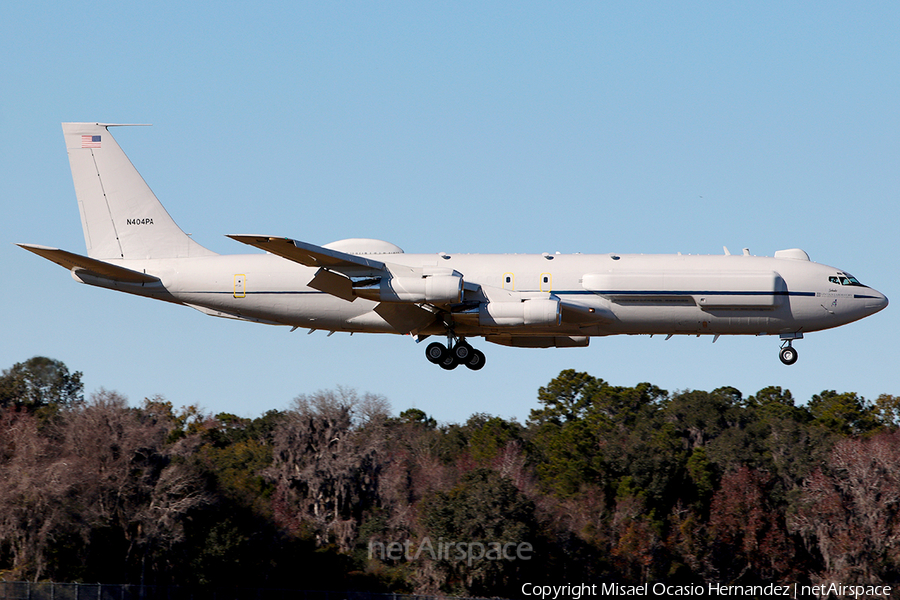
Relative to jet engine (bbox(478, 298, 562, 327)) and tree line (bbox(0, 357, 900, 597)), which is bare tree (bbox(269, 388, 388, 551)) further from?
jet engine (bbox(478, 298, 562, 327))

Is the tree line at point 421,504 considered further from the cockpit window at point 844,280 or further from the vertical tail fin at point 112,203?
the cockpit window at point 844,280

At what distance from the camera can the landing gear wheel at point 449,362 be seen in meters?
45.9

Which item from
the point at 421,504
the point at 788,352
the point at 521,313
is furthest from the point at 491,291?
the point at 421,504

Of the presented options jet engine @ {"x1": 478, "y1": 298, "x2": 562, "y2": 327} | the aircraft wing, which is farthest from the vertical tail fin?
jet engine @ {"x1": 478, "y1": 298, "x2": 562, "y2": 327}

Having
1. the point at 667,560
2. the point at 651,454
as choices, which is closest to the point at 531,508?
the point at 667,560

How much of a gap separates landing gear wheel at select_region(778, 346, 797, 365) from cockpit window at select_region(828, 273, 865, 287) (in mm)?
3189

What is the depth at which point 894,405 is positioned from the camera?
366ft

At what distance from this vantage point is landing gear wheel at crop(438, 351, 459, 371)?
45.9 meters

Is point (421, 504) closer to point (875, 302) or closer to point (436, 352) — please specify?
point (436, 352)

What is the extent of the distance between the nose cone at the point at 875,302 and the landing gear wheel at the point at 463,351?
1620 centimetres

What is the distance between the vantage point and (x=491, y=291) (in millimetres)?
43312

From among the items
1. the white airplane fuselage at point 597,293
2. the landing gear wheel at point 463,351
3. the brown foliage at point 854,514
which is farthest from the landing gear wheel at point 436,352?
the brown foliage at point 854,514

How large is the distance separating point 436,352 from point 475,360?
1690mm

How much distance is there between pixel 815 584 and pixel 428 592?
26.1m
